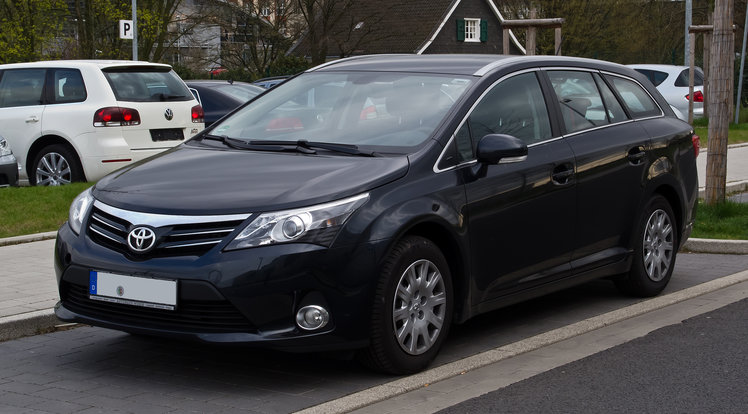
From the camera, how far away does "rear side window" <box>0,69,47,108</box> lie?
1387cm

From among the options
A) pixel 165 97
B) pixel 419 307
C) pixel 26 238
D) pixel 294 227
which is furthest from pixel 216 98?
pixel 294 227

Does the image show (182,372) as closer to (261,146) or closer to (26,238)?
(261,146)

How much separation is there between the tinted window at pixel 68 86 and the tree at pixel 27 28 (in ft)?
61.4

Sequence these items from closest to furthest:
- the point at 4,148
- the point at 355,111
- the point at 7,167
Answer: the point at 355,111 → the point at 7,167 → the point at 4,148

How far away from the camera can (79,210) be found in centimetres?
591

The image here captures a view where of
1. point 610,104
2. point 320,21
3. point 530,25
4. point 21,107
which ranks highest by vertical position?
point 320,21

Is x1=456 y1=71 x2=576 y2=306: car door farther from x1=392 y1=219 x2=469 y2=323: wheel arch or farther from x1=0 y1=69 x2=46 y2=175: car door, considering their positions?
x1=0 y1=69 x2=46 y2=175: car door

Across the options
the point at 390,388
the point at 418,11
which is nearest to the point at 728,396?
the point at 390,388

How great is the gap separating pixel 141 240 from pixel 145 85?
8723 mm

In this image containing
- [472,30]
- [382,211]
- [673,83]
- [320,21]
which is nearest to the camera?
[382,211]

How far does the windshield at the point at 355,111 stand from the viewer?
618cm

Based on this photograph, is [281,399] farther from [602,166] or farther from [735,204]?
[735,204]

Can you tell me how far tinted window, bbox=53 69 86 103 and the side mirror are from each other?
8347mm

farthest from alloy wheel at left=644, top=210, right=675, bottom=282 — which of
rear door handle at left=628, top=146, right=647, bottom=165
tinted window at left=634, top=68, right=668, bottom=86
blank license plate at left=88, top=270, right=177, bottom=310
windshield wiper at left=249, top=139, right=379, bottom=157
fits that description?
tinted window at left=634, top=68, right=668, bottom=86
